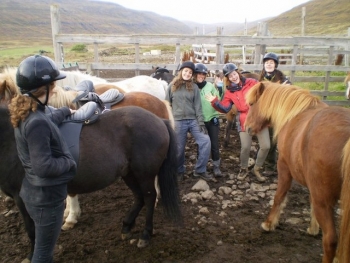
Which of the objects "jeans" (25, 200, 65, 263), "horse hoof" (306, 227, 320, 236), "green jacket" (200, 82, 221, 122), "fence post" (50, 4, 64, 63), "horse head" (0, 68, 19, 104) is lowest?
"horse hoof" (306, 227, 320, 236)

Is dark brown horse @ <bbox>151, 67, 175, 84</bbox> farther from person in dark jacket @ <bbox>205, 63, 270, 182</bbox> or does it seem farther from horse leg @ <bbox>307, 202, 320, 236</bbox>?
horse leg @ <bbox>307, 202, 320, 236</bbox>

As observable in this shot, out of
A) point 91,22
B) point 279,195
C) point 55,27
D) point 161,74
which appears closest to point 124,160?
point 279,195

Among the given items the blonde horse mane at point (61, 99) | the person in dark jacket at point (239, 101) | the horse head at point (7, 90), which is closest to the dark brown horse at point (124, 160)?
the horse head at point (7, 90)

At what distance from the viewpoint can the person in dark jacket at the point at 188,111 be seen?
14.9 ft

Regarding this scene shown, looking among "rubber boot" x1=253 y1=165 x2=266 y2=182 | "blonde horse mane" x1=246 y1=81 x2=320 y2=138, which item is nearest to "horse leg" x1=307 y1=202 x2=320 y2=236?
"blonde horse mane" x1=246 y1=81 x2=320 y2=138

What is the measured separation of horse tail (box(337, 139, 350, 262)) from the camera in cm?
203

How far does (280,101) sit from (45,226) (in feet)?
8.99

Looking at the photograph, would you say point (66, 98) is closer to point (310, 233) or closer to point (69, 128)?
point (69, 128)

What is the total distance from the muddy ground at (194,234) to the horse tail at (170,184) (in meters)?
0.31

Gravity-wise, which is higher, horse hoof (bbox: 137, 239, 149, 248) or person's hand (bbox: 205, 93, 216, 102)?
person's hand (bbox: 205, 93, 216, 102)

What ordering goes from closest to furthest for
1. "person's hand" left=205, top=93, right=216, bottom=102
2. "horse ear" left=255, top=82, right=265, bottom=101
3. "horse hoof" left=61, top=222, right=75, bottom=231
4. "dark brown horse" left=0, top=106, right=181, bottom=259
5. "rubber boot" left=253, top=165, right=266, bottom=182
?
1. "dark brown horse" left=0, top=106, right=181, bottom=259
2. "horse hoof" left=61, top=222, right=75, bottom=231
3. "horse ear" left=255, top=82, right=265, bottom=101
4. "person's hand" left=205, top=93, right=216, bottom=102
5. "rubber boot" left=253, top=165, right=266, bottom=182

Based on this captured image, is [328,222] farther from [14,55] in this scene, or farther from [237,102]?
[14,55]

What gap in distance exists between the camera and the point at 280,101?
11.2ft

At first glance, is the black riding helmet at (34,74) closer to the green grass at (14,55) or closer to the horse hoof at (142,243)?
the horse hoof at (142,243)
